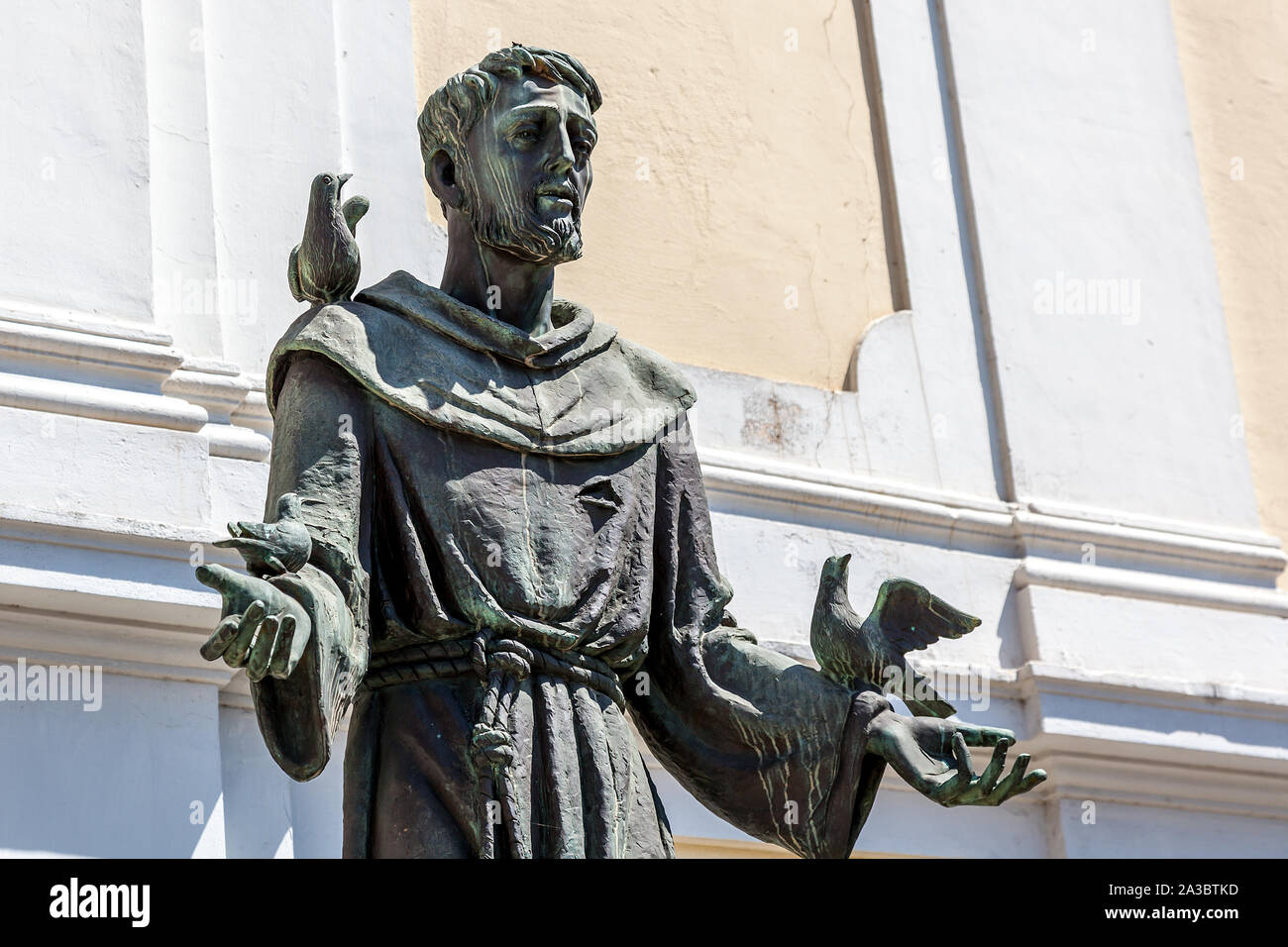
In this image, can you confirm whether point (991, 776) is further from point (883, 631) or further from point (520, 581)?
point (520, 581)

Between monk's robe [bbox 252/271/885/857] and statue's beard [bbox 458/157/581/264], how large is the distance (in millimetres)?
141

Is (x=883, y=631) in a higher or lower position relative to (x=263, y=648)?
higher

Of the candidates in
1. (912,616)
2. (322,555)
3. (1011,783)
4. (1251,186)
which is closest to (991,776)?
(1011,783)

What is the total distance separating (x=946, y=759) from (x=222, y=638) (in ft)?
4.44

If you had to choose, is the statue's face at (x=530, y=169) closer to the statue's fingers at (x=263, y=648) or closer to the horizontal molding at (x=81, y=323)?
the statue's fingers at (x=263, y=648)

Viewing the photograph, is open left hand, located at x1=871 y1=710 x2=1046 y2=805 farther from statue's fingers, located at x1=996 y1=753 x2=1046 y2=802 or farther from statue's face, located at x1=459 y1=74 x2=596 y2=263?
statue's face, located at x1=459 y1=74 x2=596 y2=263

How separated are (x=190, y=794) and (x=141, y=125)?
199cm

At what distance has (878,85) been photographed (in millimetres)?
8930

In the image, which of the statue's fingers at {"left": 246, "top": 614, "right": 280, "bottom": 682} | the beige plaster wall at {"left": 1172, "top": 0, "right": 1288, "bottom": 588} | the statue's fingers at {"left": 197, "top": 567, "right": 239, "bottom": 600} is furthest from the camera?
the beige plaster wall at {"left": 1172, "top": 0, "right": 1288, "bottom": 588}

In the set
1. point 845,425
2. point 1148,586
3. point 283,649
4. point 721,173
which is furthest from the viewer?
point 721,173

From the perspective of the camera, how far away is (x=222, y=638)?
11.7ft

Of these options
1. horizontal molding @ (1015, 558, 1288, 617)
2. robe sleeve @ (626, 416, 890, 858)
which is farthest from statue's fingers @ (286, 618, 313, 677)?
horizontal molding @ (1015, 558, 1288, 617)

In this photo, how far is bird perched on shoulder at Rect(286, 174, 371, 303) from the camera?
4371 millimetres

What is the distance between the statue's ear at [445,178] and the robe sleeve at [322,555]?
428 millimetres
